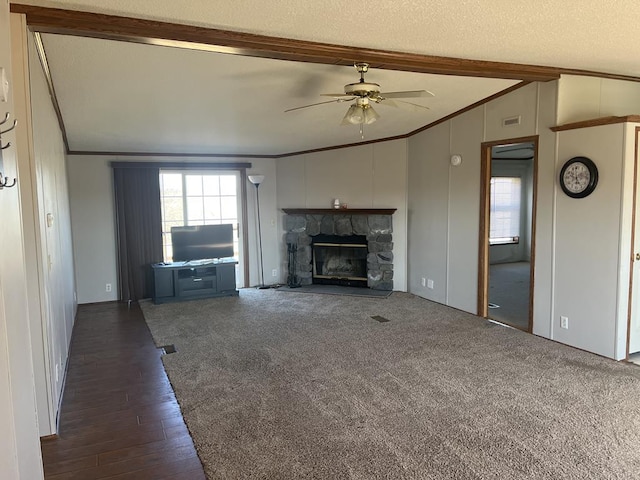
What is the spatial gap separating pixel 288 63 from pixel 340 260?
Result: 4.22 m

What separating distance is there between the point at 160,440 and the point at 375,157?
502 cm

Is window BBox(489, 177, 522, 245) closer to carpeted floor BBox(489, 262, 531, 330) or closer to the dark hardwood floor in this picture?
carpeted floor BBox(489, 262, 531, 330)

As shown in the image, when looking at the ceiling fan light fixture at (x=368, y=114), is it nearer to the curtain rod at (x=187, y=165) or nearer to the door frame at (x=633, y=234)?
the door frame at (x=633, y=234)

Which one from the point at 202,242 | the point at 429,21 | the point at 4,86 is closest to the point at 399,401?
the point at 429,21

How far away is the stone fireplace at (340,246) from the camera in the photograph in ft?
22.1

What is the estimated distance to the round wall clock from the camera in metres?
3.96

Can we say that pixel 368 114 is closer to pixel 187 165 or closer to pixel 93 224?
pixel 187 165

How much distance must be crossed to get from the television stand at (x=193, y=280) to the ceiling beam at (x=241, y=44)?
3.95 meters

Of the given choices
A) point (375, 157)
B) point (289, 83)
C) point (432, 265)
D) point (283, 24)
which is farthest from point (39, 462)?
point (375, 157)

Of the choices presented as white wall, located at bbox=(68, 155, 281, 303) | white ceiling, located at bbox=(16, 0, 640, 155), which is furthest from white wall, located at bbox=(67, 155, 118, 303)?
white ceiling, located at bbox=(16, 0, 640, 155)

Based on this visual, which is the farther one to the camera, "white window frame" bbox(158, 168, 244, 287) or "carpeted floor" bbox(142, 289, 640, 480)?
"white window frame" bbox(158, 168, 244, 287)

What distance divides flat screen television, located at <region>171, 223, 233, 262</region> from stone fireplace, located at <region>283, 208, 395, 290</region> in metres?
1.09

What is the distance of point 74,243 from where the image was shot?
628 centimetres

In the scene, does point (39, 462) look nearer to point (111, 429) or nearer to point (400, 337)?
point (111, 429)
